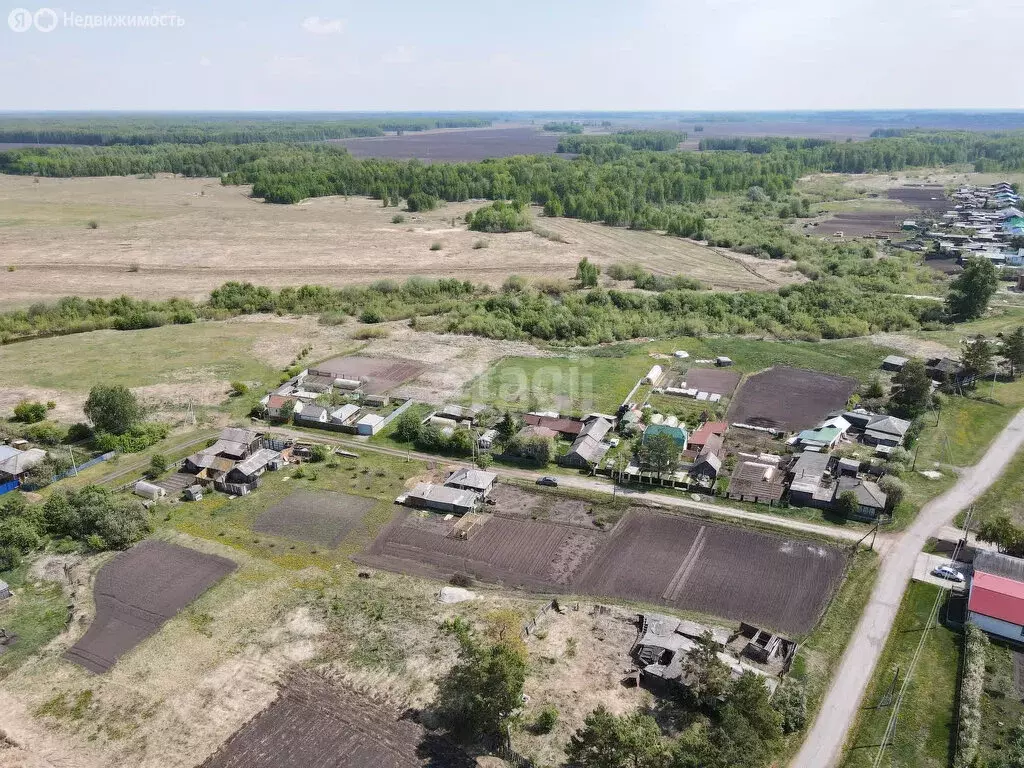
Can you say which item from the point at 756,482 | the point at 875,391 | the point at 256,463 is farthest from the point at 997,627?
the point at 256,463

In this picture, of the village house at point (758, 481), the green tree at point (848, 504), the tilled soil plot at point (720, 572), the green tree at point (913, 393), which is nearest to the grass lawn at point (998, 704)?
the tilled soil plot at point (720, 572)

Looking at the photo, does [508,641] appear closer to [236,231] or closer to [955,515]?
[955,515]

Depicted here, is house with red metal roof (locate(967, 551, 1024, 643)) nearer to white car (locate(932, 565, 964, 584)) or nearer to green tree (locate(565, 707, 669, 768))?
white car (locate(932, 565, 964, 584))

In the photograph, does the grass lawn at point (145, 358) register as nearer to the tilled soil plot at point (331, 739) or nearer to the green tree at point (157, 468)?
the green tree at point (157, 468)

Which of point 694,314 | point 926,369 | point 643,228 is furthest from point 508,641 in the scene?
point 643,228

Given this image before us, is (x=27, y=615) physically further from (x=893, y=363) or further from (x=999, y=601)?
(x=893, y=363)

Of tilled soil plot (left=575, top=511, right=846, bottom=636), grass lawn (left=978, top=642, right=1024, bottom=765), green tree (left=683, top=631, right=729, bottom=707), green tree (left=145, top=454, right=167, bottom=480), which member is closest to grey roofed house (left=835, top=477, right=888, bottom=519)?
tilled soil plot (left=575, top=511, right=846, bottom=636)
